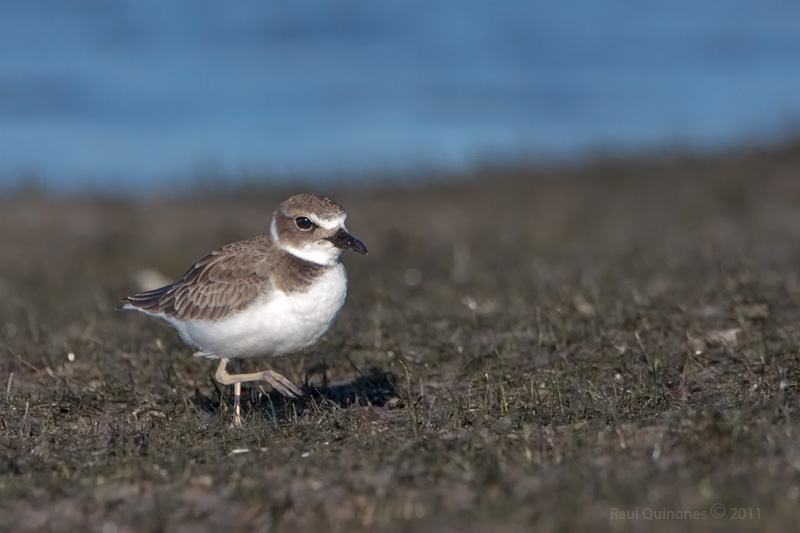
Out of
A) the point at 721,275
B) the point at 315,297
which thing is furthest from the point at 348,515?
the point at 721,275

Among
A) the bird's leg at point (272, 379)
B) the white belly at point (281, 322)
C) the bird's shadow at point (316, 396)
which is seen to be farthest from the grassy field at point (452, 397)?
the white belly at point (281, 322)

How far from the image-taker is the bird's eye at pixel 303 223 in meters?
6.21

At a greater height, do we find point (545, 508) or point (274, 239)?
point (274, 239)

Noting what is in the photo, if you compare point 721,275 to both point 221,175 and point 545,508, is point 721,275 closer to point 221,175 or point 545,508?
point 545,508

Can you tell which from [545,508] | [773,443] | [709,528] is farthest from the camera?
[773,443]

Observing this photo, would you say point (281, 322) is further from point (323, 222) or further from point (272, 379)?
point (323, 222)

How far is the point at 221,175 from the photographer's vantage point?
1608cm

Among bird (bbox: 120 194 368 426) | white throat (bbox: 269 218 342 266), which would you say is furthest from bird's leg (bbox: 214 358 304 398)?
white throat (bbox: 269 218 342 266)

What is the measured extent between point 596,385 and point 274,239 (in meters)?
2.08

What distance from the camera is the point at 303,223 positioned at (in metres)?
6.22

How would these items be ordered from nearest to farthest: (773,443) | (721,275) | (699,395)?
(773,443) → (699,395) → (721,275)

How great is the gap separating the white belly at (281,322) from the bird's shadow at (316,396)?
439 mm

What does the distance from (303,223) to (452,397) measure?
1321 millimetres

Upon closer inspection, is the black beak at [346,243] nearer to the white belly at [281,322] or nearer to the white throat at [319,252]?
the white throat at [319,252]
